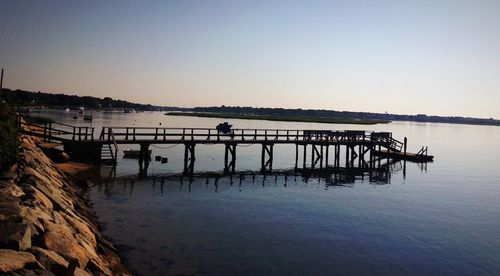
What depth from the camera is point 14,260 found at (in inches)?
309

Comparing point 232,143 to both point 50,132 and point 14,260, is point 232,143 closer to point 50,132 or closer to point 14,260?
point 50,132

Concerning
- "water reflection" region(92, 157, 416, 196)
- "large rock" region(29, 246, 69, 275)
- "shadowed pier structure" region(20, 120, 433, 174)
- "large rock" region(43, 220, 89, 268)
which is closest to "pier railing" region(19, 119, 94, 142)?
"shadowed pier structure" region(20, 120, 433, 174)

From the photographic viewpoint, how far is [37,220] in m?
10.8

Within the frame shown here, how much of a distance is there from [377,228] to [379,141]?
32.0 meters

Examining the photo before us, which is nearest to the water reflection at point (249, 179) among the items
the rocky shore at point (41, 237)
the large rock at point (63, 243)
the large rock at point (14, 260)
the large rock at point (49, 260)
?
the rocky shore at point (41, 237)

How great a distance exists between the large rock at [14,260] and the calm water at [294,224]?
5456 mm

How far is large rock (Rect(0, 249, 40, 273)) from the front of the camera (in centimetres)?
751

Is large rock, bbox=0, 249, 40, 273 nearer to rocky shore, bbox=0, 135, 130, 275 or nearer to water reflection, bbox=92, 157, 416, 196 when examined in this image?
rocky shore, bbox=0, 135, 130, 275

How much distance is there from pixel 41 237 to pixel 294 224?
12323 millimetres

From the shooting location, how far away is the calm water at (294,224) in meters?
14.9

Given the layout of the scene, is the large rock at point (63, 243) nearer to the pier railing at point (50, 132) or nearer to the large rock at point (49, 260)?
the large rock at point (49, 260)

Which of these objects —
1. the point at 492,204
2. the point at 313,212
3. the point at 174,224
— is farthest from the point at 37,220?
the point at 492,204

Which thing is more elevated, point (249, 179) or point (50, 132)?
point (50, 132)

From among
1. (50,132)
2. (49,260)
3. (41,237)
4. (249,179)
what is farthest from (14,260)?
(50,132)
